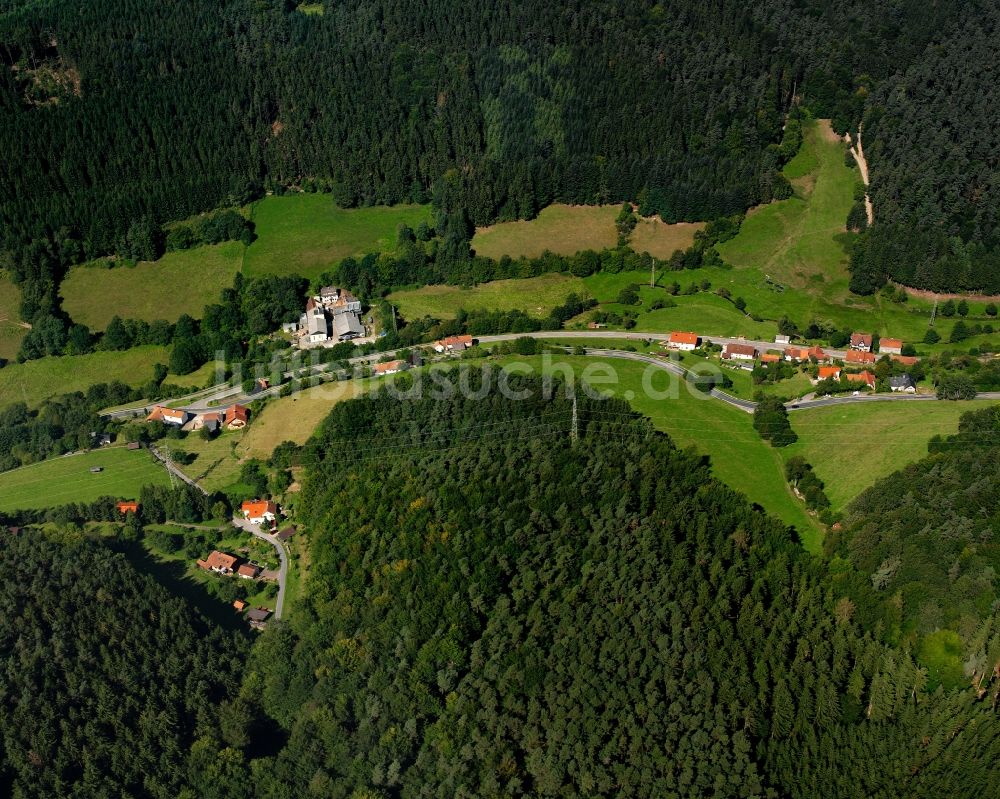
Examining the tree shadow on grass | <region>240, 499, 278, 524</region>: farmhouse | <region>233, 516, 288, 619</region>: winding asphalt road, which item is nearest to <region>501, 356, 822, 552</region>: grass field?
<region>240, 499, 278, 524</region>: farmhouse

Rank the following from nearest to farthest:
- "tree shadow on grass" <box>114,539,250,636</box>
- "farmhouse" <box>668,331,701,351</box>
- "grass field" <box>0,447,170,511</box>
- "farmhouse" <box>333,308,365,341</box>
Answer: "tree shadow on grass" <box>114,539,250,636</box> → "grass field" <box>0,447,170,511</box> → "farmhouse" <box>668,331,701,351</box> → "farmhouse" <box>333,308,365,341</box>

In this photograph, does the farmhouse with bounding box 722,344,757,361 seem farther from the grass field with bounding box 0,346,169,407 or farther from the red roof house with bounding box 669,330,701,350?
the grass field with bounding box 0,346,169,407

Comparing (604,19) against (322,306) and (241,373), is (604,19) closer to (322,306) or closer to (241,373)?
(322,306)

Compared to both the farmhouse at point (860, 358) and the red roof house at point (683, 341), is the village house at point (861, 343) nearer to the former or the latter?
the farmhouse at point (860, 358)

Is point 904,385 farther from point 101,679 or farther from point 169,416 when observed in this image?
point 101,679

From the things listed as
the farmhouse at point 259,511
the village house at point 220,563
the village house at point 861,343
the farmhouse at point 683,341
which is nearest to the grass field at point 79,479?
the farmhouse at point 259,511
